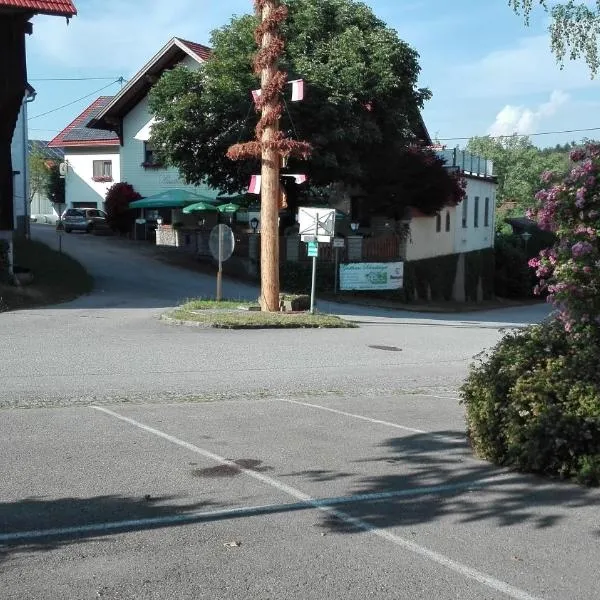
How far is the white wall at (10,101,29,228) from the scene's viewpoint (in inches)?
1542

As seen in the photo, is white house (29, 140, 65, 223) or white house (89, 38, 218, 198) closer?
white house (89, 38, 218, 198)

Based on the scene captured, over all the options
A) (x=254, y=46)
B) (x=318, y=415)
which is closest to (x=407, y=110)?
(x=254, y=46)

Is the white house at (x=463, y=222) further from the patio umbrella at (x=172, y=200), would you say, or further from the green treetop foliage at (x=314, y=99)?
the patio umbrella at (x=172, y=200)

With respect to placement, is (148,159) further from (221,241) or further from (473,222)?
(221,241)

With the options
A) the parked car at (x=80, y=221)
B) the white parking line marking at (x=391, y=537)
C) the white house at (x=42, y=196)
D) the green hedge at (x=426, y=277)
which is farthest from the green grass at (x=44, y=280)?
the white house at (x=42, y=196)

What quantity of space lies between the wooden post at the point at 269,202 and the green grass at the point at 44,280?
5.86 metres

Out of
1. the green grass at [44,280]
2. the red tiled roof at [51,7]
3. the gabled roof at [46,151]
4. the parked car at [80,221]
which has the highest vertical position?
the gabled roof at [46,151]

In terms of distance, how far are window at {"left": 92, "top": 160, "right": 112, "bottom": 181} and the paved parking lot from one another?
142ft

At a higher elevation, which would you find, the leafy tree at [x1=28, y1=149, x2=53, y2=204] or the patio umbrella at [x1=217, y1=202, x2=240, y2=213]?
the leafy tree at [x1=28, y1=149, x2=53, y2=204]

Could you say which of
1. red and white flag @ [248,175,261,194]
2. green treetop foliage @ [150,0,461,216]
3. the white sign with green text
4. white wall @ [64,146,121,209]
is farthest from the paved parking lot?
white wall @ [64,146,121,209]

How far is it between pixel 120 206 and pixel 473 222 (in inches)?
731

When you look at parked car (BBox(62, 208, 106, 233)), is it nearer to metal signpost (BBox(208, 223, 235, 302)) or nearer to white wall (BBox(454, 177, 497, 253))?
white wall (BBox(454, 177, 497, 253))

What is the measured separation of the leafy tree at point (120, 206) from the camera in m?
45.4

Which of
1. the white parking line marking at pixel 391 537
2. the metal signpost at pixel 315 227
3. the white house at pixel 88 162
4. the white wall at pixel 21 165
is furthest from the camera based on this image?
the white house at pixel 88 162
